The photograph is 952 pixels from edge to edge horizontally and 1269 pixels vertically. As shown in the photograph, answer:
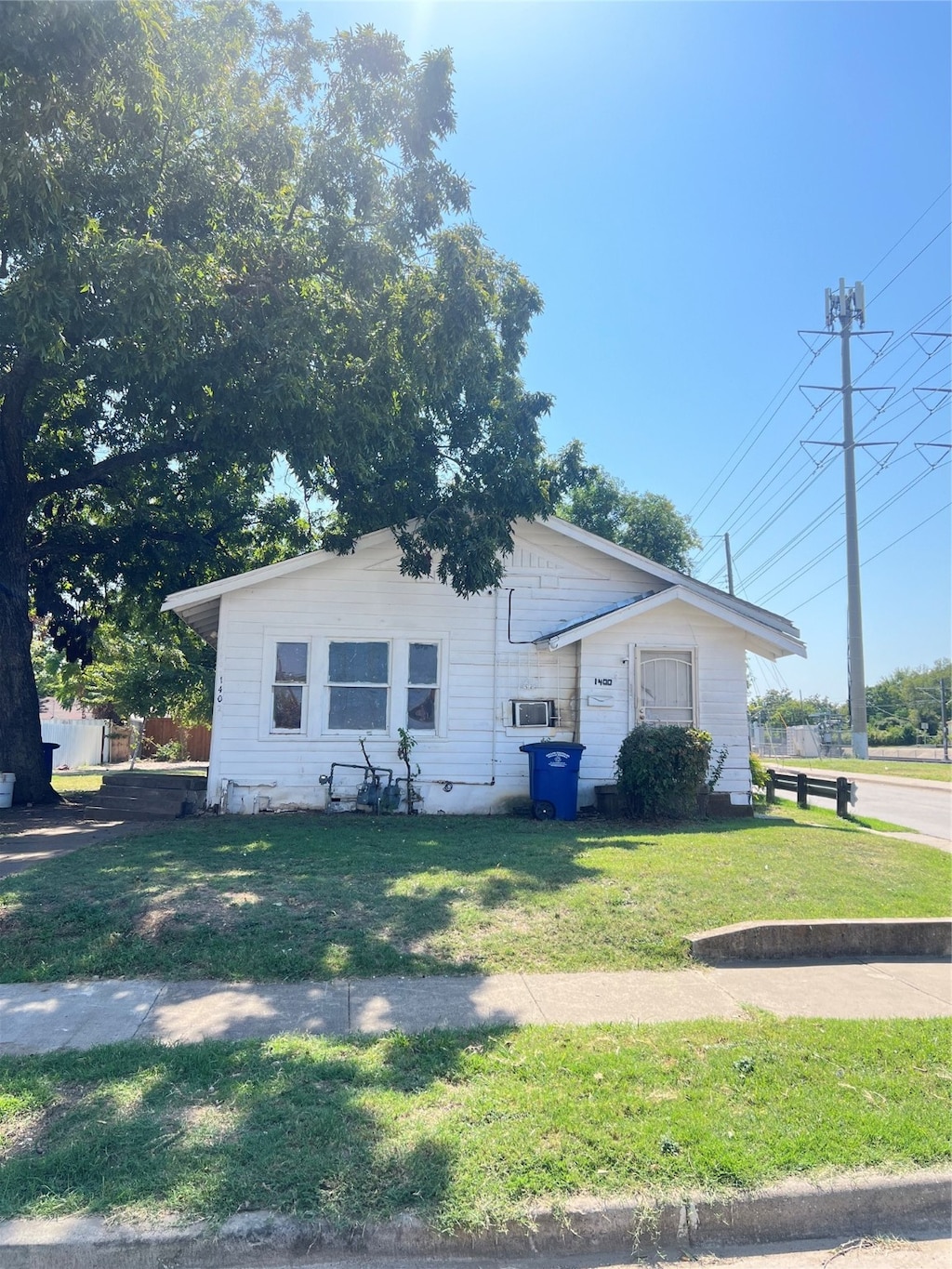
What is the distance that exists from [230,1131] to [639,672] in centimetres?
1091

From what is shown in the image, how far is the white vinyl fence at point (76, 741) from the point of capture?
27672mm

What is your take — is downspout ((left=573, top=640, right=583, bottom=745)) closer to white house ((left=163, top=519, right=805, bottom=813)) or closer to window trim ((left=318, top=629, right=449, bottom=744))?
white house ((left=163, top=519, right=805, bottom=813))

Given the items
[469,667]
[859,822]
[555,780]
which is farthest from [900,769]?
[469,667]

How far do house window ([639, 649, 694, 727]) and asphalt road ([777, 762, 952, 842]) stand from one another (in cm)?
433

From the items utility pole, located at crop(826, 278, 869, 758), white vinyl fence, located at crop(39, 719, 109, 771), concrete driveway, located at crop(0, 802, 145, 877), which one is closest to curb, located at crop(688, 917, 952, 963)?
concrete driveway, located at crop(0, 802, 145, 877)

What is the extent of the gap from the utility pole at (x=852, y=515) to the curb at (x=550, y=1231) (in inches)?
1229

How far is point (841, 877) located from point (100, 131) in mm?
11883

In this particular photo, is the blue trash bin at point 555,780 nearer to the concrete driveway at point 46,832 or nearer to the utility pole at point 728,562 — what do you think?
the concrete driveway at point 46,832

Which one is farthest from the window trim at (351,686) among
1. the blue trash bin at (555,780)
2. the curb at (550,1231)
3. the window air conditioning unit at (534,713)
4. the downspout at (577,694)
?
the curb at (550,1231)

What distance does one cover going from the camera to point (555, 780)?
41.4 feet

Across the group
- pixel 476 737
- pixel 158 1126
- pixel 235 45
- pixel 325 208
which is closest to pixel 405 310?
pixel 325 208

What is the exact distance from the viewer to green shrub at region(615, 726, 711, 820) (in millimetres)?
12180

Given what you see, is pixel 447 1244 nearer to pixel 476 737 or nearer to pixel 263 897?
pixel 263 897

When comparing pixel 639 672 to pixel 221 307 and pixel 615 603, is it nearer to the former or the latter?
pixel 615 603
